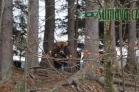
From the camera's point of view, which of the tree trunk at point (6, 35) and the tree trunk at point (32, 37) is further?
the tree trunk at point (6, 35)

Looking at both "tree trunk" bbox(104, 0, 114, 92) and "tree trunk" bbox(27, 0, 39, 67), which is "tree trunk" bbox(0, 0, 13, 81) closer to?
"tree trunk" bbox(27, 0, 39, 67)

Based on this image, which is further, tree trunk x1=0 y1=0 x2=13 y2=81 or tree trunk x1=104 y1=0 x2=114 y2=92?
tree trunk x1=0 y1=0 x2=13 y2=81

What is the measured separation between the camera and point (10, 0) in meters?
10.3

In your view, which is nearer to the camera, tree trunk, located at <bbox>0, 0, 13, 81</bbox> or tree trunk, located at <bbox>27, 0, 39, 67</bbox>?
tree trunk, located at <bbox>27, 0, 39, 67</bbox>

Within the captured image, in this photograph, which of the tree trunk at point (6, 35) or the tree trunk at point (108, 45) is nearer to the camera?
the tree trunk at point (108, 45)

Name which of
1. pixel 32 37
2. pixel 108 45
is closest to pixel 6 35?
pixel 32 37

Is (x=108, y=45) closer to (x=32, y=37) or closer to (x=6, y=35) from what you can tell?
(x=32, y=37)

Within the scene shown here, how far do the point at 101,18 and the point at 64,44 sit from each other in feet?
21.9

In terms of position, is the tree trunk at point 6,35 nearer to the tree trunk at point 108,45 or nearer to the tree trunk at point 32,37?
the tree trunk at point 32,37

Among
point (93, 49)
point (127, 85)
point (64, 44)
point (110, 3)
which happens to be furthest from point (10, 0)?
point (110, 3)

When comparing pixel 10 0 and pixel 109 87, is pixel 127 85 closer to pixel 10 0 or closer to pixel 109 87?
pixel 10 0

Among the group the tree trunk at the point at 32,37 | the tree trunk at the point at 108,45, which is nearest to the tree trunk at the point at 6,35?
the tree trunk at the point at 32,37

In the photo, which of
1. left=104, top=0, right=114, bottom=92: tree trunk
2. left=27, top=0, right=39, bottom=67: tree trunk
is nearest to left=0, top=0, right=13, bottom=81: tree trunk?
left=27, top=0, right=39, bottom=67: tree trunk

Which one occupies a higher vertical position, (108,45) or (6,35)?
(6,35)
